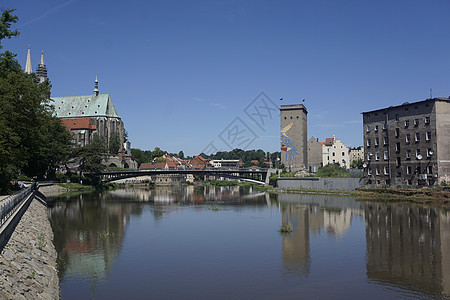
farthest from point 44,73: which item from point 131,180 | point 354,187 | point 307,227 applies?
point 307,227

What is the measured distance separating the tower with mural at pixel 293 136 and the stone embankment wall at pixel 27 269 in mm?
95273

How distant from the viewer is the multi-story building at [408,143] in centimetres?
5700

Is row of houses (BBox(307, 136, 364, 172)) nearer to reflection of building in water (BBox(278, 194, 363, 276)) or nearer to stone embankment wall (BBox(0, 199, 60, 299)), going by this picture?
reflection of building in water (BBox(278, 194, 363, 276))

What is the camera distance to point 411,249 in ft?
87.6

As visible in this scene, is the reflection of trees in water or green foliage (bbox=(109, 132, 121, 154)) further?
green foliage (bbox=(109, 132, 121, 154))

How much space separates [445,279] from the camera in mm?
19641

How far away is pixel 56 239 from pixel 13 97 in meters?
12.5

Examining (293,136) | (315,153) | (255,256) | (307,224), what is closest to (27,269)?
(255,256)

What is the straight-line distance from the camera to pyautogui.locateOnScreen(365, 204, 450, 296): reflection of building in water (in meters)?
19.7

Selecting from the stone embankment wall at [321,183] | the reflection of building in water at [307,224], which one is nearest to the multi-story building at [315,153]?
the stone embankment wall at [321,183]

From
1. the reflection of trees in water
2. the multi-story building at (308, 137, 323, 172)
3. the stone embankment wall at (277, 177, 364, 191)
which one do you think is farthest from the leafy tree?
the multi-story building at (308, 137, 323, 172)

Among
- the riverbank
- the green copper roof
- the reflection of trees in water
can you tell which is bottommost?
the reflection of trees in water

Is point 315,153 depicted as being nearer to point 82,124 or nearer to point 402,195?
point 402,195

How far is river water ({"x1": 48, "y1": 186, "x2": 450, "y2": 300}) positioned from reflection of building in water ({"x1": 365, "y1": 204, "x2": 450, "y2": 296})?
0.06 metres
